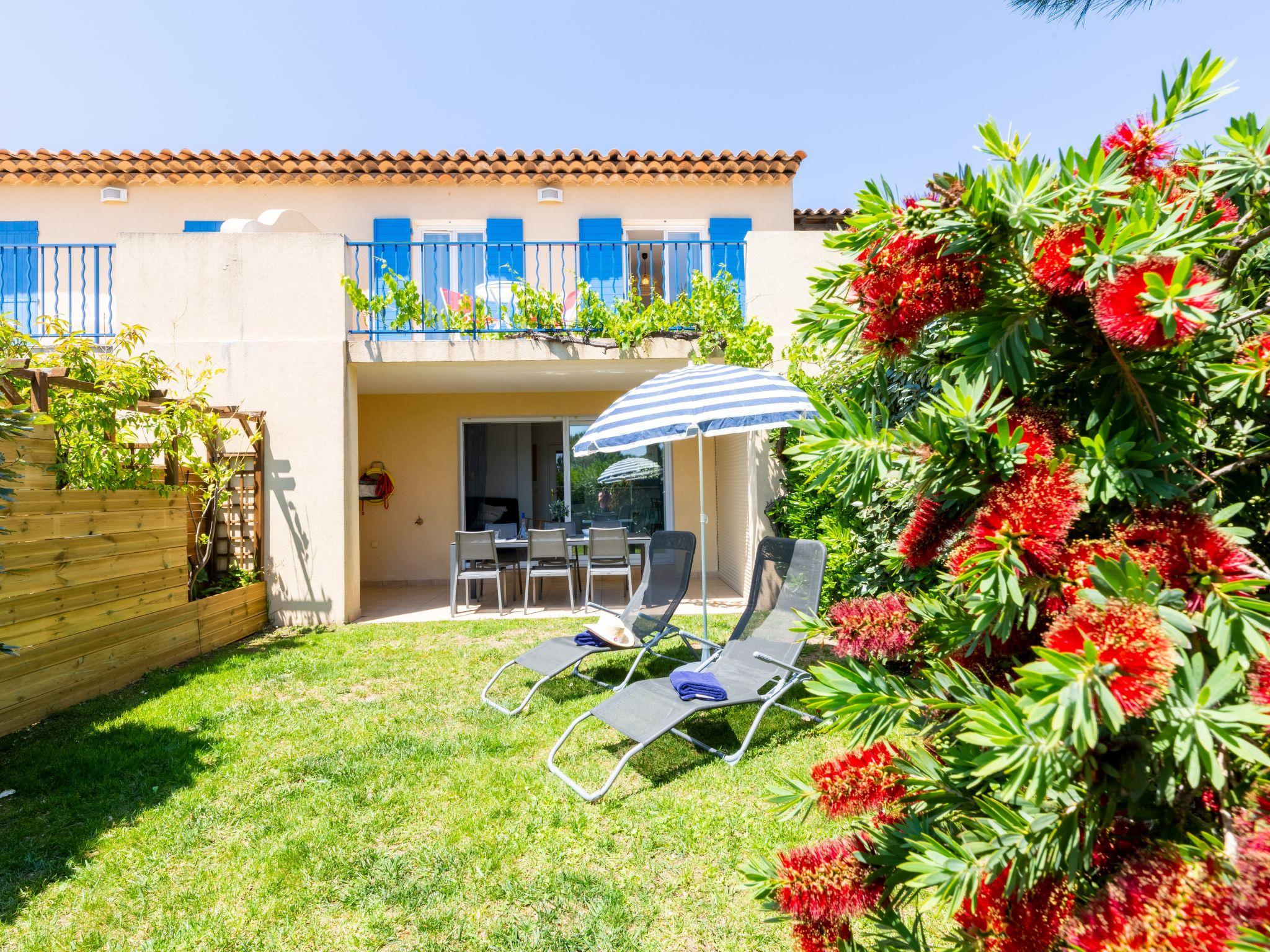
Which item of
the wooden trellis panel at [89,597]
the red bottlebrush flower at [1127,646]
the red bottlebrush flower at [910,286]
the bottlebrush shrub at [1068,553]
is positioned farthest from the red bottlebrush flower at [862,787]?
the wooden trellis panel at [89,597]

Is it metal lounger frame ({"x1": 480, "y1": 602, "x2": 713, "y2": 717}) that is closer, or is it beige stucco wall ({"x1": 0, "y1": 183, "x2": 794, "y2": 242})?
metal lounger frame ({"x1": 480, "y1": 602, "x2": 713, "y2": 717})

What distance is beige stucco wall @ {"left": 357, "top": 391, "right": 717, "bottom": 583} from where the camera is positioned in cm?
1124

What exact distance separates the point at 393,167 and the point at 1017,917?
12.0 metres

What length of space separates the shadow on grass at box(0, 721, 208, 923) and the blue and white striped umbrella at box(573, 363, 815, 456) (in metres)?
3.19

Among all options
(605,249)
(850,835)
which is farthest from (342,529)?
(850,835)

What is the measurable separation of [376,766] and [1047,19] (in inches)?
207

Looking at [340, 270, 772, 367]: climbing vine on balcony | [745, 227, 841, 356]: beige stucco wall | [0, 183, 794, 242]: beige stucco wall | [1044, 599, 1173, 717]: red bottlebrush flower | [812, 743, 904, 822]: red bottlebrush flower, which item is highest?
[0, 183, 794, 242]: beige stucco wall

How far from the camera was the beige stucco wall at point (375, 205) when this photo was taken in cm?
1073

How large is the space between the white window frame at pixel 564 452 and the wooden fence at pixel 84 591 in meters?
4.92

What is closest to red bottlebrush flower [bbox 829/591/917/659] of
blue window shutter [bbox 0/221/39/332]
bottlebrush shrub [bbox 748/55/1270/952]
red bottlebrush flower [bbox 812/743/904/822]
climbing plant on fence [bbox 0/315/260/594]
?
bottlebrush shrub [bbox 748/55/1270/952]

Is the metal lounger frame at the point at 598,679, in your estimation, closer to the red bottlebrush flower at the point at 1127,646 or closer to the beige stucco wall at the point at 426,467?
the red bottlebrush flower at the point at 1127,646

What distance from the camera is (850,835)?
872mm

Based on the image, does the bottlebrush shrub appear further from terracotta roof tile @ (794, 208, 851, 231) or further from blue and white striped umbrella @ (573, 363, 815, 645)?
terracotta roof tile @ (794, 208, 851, 231)

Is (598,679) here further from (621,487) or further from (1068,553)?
(621,487)
